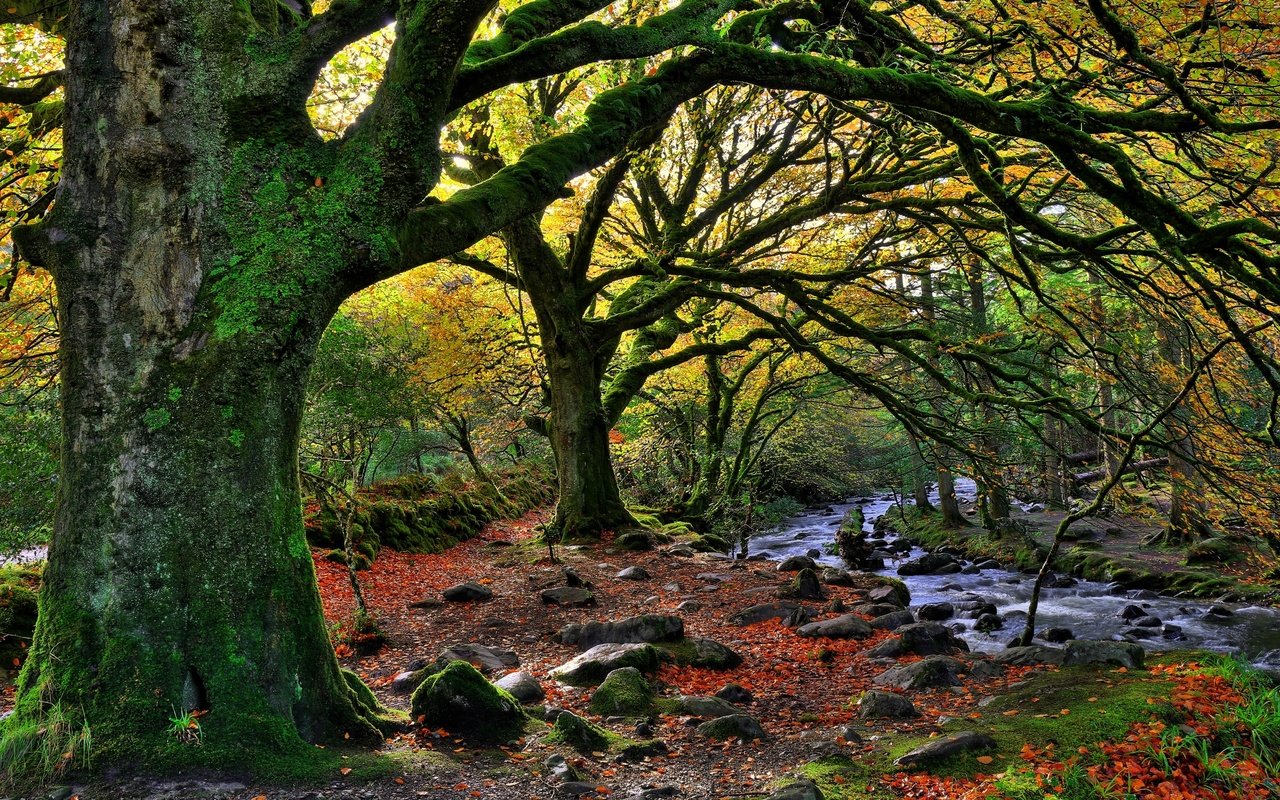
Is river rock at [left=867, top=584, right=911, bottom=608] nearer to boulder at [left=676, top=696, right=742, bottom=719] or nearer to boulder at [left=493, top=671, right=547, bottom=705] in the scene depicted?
boulder at [left=676, top=696, right=742, bottom=719]

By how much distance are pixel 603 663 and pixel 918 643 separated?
3405mm

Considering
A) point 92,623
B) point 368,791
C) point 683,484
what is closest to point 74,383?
point 92,623

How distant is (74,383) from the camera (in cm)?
319

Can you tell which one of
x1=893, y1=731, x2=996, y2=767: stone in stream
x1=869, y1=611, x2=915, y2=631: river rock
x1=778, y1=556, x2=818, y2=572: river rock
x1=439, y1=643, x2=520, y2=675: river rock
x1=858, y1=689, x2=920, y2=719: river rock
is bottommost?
x1=778, y1=556, x2=818, y2=572: river rock

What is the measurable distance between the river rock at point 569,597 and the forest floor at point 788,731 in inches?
5.5

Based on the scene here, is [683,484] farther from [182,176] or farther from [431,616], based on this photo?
[182,176]

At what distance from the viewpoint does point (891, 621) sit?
806cm

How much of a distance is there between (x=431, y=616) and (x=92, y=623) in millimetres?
5140

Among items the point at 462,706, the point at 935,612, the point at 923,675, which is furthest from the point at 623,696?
the point at 935,612

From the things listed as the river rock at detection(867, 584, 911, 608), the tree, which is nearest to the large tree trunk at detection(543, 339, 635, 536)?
the river rock at detection(867, 584, 911, 608)

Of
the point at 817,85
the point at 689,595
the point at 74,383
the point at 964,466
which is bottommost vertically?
the point at 689,595

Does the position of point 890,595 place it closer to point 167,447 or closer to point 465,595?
point 465,595

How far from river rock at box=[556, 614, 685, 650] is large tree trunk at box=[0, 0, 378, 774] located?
3440mm

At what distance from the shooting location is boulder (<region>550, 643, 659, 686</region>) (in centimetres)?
564
